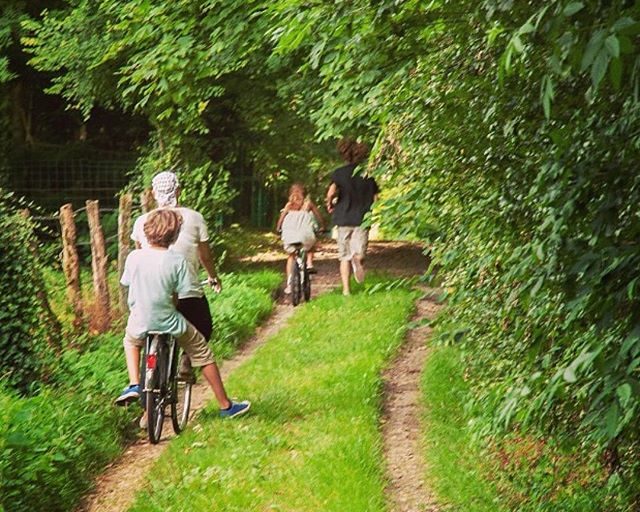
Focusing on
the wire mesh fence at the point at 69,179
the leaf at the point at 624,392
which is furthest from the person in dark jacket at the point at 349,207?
the leaf at the point at 624,392

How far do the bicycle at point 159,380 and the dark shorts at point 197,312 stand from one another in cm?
34

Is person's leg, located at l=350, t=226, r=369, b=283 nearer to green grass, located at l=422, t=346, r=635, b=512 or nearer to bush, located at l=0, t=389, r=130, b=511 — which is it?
green grass, located at l=422, t=346, r=635, b=512

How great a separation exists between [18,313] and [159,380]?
6.52ft

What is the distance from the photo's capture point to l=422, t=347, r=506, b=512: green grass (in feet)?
22.6

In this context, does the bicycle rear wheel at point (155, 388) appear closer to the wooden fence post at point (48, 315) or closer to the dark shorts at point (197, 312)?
the dark shorts at point (197, 312)

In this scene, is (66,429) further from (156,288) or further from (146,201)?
(146,201)

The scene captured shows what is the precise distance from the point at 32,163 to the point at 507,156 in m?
17.8

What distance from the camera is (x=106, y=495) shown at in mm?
7113

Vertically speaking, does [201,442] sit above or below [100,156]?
below

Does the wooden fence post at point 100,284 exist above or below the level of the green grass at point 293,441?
above

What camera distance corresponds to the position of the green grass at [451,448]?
6883 millimetres

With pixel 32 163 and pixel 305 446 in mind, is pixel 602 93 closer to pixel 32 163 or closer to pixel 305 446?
pixel 305 446

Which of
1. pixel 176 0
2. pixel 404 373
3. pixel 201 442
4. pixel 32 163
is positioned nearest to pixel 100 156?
pixel 32 163

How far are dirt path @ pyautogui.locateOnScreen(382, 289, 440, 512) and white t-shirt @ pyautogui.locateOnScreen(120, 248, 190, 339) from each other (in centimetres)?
177
